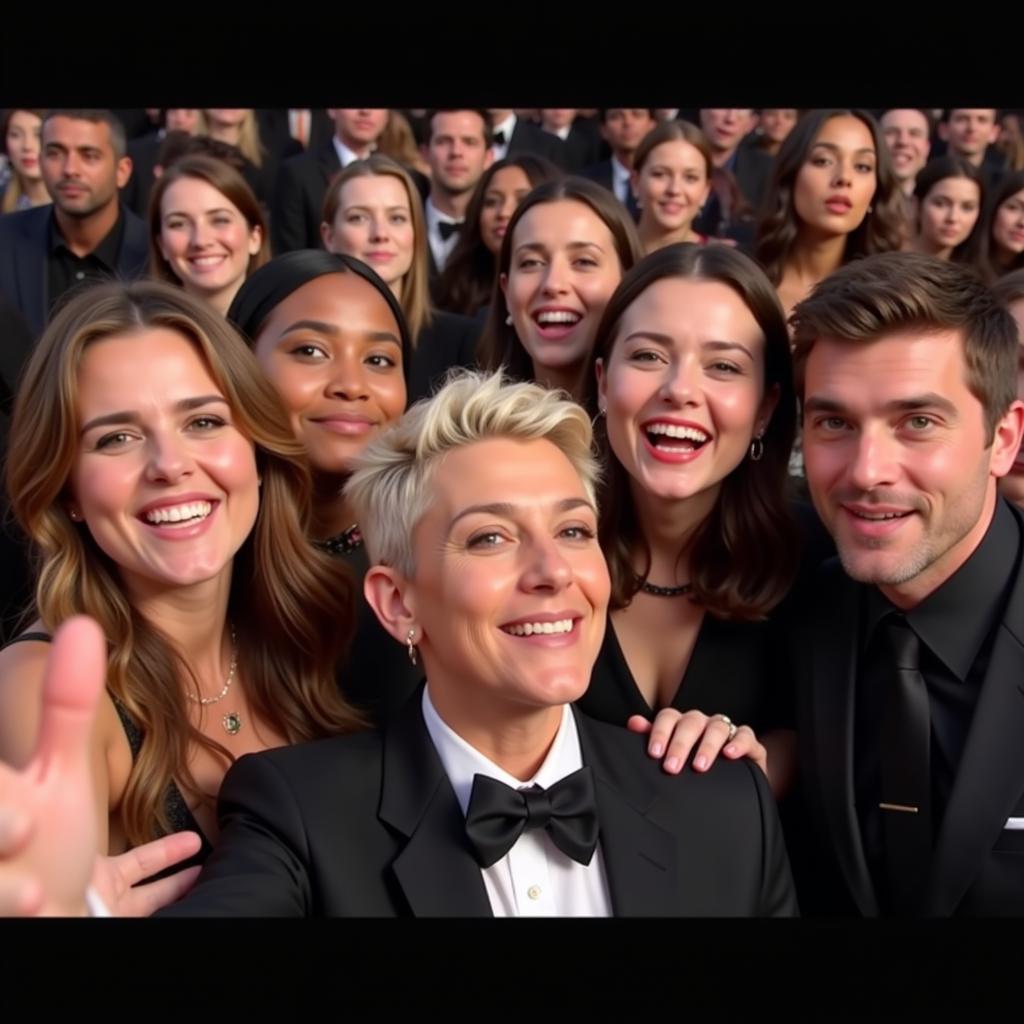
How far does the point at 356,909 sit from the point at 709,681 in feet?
4.45

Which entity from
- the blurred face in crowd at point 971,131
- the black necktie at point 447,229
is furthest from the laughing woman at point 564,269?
the blurred face in crowd at point 971,131

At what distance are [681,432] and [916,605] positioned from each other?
80 centimetres

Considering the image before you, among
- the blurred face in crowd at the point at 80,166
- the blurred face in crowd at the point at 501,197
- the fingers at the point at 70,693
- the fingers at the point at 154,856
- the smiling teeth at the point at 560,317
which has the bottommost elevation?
the fingers at the point at 154,856

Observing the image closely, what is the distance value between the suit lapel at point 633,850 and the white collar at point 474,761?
0.22 feet

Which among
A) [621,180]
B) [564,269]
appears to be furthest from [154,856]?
[621,180]

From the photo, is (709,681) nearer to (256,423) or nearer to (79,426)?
(256,423)

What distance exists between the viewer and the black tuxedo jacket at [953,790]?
3.02 metres

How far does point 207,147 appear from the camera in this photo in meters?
7.45

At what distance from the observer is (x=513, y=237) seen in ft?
16.9

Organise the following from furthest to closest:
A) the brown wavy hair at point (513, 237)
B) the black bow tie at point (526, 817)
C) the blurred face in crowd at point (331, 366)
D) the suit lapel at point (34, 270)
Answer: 1. the suit lapel at point (34, 270)
2. the brown wavy hair at point (513, 237)
3. the blurred face in crowd at point (331, 366)
4. the black bow tie at point (526, 817)

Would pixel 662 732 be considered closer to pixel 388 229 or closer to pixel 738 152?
pixel 388 229

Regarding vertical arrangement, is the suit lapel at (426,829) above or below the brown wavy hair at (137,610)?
below

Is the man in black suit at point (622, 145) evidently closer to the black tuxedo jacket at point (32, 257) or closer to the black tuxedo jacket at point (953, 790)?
the black tuxedo jacket at point (32, 257)
